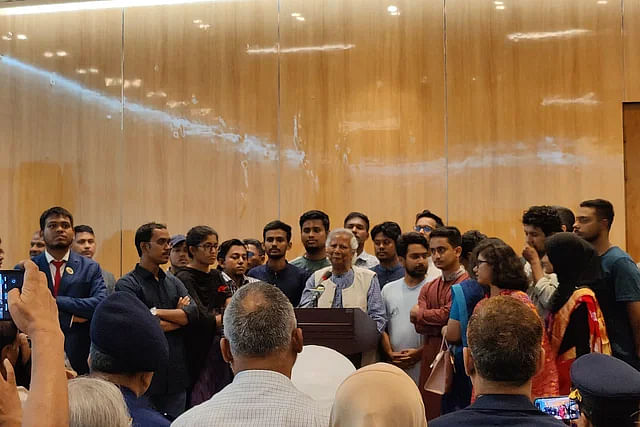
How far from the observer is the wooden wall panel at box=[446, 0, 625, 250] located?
787 centimetres

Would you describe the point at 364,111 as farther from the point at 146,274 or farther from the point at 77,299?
the point at 77,299

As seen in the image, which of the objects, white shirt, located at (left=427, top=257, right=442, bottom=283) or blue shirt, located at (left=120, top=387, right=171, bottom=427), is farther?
white shirt, located at (left=427, top=257, right=442, bottom=283)

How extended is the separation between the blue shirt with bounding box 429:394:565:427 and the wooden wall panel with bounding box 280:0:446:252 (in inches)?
250

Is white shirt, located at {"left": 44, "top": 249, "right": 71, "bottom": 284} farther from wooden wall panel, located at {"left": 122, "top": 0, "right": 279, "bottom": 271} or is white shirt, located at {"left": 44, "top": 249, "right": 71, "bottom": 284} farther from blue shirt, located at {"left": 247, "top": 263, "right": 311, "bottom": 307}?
wooden wall panel, located at {"left": 122, "top": 0, "right": 279, "bottom": 271}

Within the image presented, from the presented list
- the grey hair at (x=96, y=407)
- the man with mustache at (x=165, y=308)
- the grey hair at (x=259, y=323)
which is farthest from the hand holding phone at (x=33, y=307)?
the man with mustache at (x=165, y=308)

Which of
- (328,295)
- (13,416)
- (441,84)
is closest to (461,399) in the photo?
(328,295)

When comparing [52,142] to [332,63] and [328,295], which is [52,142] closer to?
[332,63]

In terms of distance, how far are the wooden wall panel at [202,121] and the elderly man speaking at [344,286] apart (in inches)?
139

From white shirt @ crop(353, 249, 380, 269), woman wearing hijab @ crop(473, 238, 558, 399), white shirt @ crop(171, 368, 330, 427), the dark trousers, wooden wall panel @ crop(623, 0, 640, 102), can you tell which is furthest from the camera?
wooden wall panel @ crop(623, 0, 640, 102)

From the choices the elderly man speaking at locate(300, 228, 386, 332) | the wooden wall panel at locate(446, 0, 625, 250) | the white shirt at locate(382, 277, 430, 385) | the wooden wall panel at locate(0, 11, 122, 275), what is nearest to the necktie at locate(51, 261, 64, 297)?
the elderly man speaking at locate(300, 228, 386, 332)

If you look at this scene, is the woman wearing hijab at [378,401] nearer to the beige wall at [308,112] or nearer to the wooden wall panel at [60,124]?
the beige wall at [308,112]

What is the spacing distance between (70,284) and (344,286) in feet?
6.14

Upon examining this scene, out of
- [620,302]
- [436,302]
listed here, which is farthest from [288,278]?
[620,302]

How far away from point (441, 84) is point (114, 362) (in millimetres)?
6622
